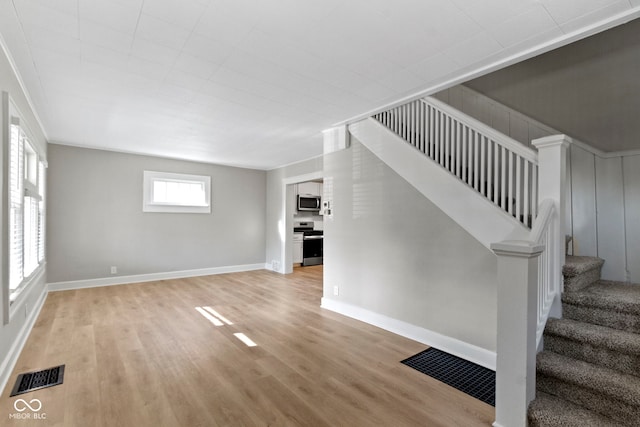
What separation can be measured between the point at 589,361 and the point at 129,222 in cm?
646

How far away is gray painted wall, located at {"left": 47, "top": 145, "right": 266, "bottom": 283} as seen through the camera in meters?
4.99

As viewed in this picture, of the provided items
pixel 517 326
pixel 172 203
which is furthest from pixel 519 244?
pixel 172 203

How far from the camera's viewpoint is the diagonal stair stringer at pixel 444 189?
2467 millimetres

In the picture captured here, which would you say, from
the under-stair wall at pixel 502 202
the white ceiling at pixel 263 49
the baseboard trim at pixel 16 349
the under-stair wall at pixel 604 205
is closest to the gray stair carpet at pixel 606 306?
the under-stair wall at pixel 502 202

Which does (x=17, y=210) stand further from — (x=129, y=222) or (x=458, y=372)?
(x=458, y=372)

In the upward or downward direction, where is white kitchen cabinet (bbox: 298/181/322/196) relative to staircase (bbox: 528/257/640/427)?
upward

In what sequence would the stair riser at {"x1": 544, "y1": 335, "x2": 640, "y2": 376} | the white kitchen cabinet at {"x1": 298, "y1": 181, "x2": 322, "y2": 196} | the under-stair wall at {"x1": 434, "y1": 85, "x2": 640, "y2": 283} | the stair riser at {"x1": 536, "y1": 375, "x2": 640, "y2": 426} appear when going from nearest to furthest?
the stair riser at {"x1": 536, "y1": 375, "x2": 640, "y2": 426} < the stair riser at {"x1": 544, "y1": 335, "x2": 640, "y2": 376} < the under-stair wall at {"x1": 434, "y1": 85, "x2": 640, "y2": 283} < the white kitchen cabinet at {"x1": 298, "y1": 181, "x2": 322, "y2": 196}

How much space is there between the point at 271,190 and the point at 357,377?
213 inches

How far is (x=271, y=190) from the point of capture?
7207mm

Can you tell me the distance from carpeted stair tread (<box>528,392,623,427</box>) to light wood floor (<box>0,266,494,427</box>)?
28 cm

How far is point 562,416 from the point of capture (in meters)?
1.62

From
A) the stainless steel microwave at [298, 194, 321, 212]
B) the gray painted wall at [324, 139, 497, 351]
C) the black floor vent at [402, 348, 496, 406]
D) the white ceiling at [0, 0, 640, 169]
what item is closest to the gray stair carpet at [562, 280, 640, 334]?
the gray painted wall at [324, 139, 497, 351]

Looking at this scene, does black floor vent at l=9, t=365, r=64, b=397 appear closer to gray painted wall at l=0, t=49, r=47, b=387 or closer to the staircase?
gray painted wall at l=0, t=49, r=47, b=387

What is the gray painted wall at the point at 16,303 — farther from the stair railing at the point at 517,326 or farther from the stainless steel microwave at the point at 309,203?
the stainless steel microwave at the point at 309,203
